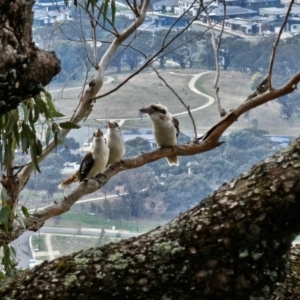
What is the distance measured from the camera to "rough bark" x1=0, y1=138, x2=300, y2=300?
109cm

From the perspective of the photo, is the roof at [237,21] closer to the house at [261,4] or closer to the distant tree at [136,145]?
the house at [261,4]

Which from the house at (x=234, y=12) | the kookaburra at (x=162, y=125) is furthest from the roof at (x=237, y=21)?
the kookaburra at (x=162, y=125)

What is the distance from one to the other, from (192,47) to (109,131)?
3.31 feet

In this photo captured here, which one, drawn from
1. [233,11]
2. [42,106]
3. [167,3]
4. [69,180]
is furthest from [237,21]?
[42,106]

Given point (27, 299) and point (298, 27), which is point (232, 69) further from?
point (27, 299)

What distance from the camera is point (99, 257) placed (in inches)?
44.4

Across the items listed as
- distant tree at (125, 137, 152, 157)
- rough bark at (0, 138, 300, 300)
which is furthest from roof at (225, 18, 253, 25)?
rough bark at (0, 138, 300, 300)

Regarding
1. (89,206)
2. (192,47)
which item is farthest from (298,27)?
(89,206)

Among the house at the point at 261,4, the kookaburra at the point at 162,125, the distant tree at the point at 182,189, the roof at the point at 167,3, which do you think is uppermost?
the roof at the point at 167,3

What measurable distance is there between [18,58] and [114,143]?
95.0 inches

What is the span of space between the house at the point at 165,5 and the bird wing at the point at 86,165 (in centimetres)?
98

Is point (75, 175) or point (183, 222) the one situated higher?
point (183, 222)

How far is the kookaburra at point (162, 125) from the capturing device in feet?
10.7

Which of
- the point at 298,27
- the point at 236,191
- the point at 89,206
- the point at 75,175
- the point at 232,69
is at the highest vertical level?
the point at 236,191
